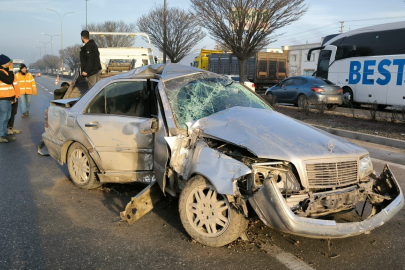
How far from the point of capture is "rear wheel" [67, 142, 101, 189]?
17.4ft

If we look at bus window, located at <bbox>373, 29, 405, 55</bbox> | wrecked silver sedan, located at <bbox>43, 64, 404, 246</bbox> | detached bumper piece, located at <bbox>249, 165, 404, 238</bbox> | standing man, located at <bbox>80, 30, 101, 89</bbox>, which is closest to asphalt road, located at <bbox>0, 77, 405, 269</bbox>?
wrecked silver sedan, located at <bbox>43, 64, 404, 246</bbox>

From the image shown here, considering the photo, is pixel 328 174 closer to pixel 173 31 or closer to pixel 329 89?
pixel 329 89

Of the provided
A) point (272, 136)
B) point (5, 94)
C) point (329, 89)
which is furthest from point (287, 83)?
point (272, 136)

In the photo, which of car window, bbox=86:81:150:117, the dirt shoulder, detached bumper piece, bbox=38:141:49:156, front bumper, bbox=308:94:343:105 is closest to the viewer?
car window, bbox=86:81:150:117

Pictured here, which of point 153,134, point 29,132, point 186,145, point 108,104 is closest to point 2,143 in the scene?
point 29,132

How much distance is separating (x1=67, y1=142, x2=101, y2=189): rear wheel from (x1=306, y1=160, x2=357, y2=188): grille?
3069 millimetres

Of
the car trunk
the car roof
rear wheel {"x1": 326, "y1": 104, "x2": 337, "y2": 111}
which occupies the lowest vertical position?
rear wheel {"x1": 326, "y1": 104, "x2": 337, "y2": 111}

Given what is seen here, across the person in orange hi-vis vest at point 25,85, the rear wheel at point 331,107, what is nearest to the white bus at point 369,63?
the rear wheel at point 331,107

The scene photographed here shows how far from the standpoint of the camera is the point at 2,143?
9.10m

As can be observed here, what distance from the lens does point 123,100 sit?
16.8 feet

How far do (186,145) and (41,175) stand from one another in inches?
140

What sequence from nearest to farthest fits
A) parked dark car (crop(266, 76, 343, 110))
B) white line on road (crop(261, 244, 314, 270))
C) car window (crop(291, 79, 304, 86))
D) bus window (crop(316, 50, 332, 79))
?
white line on road (crop(261, 244, 314, 270)) → parked dark car (crop(266, 76, 343, 110)) → car window (crop(291, 79, 304, 86)) → bus window (crop(316, 50, 332, 79))

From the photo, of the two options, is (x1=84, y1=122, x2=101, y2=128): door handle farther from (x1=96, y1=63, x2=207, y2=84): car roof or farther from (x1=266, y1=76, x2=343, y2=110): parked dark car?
(x1=266, y1=76, x2=343, y2=110): parked dark car

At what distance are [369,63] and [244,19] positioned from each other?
6.15 metres
